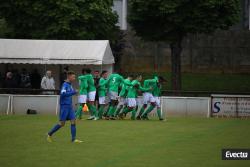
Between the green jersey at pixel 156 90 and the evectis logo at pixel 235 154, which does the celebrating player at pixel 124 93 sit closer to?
the green jersey at pixel 156 90

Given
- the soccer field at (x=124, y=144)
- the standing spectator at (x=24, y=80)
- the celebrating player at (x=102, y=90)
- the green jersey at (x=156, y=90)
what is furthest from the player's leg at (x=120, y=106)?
the standing spectator at (x=24, y=80)

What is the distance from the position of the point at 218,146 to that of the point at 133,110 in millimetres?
12568

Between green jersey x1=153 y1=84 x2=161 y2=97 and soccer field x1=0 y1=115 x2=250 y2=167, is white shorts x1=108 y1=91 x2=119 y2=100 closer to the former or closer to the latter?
green jersey x1=153 y1=84 x2=161 y2=97

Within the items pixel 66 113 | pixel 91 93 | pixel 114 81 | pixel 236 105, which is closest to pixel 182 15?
pixel 236 105

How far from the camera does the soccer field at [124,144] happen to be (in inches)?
682

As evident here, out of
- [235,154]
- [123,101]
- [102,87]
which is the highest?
[102,87]

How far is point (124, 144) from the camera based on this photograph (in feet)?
69.6

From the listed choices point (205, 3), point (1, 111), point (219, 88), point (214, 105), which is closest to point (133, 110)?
point (214, 105)

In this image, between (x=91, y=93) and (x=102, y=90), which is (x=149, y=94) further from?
(x=91, y=93)

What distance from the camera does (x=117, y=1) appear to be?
65000 mm

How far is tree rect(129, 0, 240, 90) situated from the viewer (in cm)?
4562

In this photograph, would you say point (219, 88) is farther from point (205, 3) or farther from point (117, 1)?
point (117, 1)

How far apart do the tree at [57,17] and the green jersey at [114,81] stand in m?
14.0

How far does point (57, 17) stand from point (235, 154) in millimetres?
29773
